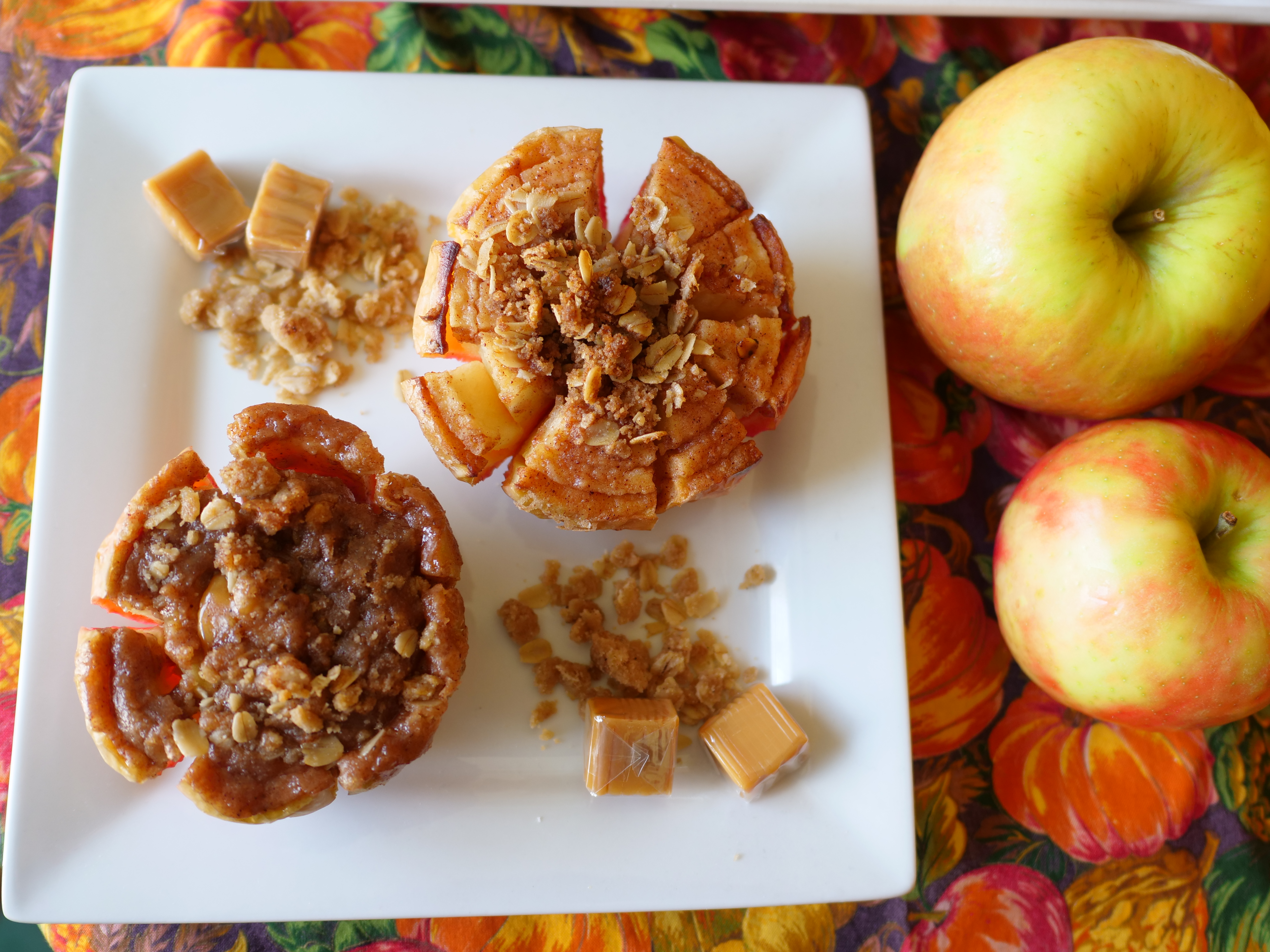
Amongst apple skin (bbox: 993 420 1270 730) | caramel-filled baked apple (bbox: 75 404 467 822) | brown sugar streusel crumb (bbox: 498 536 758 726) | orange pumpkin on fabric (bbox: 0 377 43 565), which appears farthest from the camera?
orange pumpkin on fabric (bbox: 0 377 43 565)

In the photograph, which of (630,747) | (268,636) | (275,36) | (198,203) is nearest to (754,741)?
(630,747)

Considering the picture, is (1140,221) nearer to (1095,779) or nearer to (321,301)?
(1095,779)

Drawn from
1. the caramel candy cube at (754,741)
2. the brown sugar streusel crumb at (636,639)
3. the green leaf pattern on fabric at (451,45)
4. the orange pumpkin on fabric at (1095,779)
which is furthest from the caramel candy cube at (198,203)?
the orange pumpkin on fabric at (1095,779)

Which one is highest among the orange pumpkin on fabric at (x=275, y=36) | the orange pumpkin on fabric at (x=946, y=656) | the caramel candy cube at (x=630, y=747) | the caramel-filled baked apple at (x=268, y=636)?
the orange pumpkin on fabric at (x=275, y=36)

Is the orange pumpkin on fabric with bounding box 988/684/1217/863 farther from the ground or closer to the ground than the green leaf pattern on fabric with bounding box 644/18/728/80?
closer to the ground

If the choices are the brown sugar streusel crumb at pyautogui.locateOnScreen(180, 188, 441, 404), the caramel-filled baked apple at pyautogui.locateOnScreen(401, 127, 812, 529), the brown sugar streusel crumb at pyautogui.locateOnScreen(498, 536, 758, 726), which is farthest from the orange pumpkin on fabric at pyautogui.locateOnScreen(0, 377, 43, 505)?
the brown sugar streusel crumb at pyautogui.locateOnScreen(498, 536, 758, 726)

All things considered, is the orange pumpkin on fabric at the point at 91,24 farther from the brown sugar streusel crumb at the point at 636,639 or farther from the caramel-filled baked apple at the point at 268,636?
the brown sugar streusel crumb at the point at 636,639

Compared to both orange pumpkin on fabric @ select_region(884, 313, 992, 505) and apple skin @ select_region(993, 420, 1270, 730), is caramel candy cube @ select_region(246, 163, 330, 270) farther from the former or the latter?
apple skin @ select_region(993, 420, 1270, 730)
